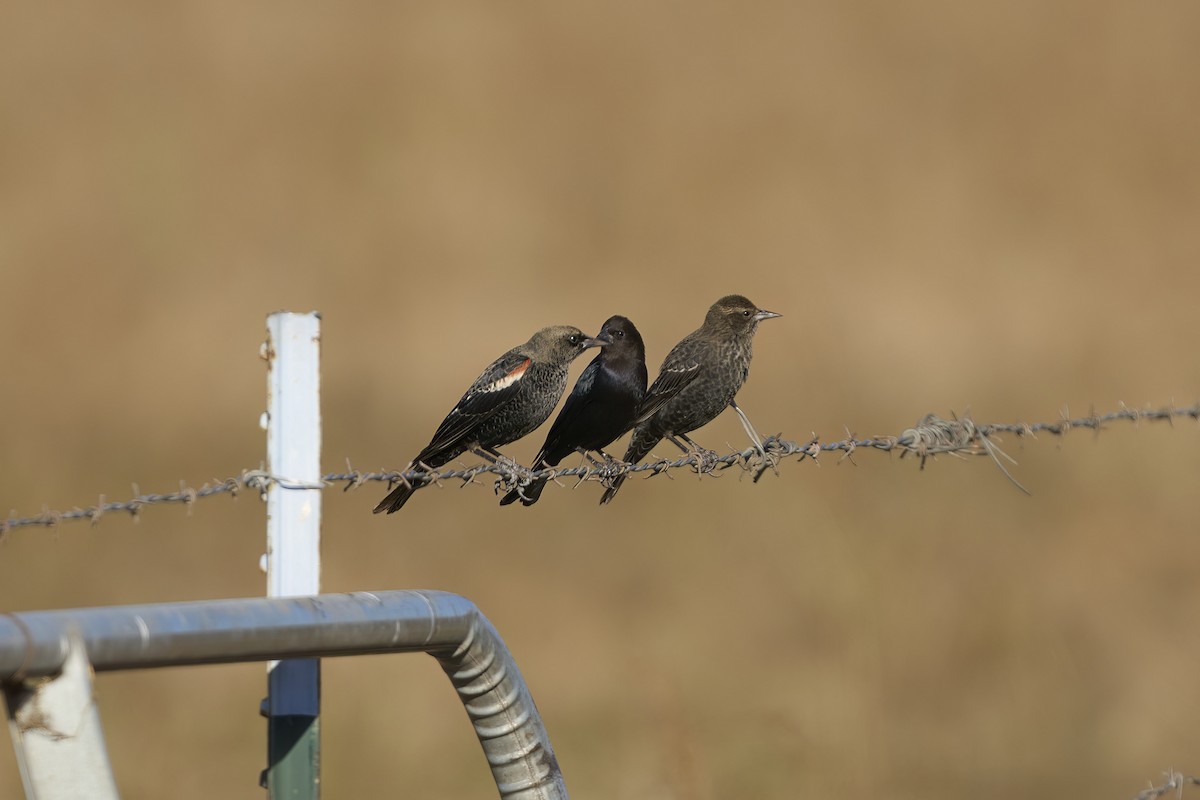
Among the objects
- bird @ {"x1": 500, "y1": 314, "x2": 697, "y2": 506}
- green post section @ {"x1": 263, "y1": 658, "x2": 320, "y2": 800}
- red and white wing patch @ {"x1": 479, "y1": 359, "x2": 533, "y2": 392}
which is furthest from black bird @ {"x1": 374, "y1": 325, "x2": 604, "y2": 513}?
green post section @ {"x1": 263, "y1": 658, "x2": 320, "y2": 800}

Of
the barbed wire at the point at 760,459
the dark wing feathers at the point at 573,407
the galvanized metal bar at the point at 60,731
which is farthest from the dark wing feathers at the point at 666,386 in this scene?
the galvanized metal bar at the point at 60,731

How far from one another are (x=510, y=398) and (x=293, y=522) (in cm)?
371

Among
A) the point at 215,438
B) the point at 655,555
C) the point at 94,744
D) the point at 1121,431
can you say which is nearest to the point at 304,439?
the point at 94,744

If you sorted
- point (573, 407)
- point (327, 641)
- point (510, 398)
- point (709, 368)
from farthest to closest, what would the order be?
point (573, 407), point (709, 368), point (510, 398), point (327, 641)

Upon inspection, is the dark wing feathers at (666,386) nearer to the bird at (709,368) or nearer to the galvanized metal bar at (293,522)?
the bird at (709,368)

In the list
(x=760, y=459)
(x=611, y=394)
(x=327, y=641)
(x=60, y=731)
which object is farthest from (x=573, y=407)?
(x=60, y=731)

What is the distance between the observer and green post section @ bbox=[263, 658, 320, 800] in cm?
305

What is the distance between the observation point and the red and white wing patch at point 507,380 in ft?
21.9

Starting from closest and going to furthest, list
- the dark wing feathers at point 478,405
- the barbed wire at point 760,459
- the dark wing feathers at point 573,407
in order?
the barbed wire at point 760,459 < the dark wing feathers at point 478,405 < the dark wing feathers at point 573,407

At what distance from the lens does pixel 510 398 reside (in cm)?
671

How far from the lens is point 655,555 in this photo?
34.1 feet

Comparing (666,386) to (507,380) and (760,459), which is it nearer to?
(507,380)

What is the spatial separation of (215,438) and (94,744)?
31.8 feet

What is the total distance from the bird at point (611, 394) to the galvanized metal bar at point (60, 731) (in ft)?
15.0
